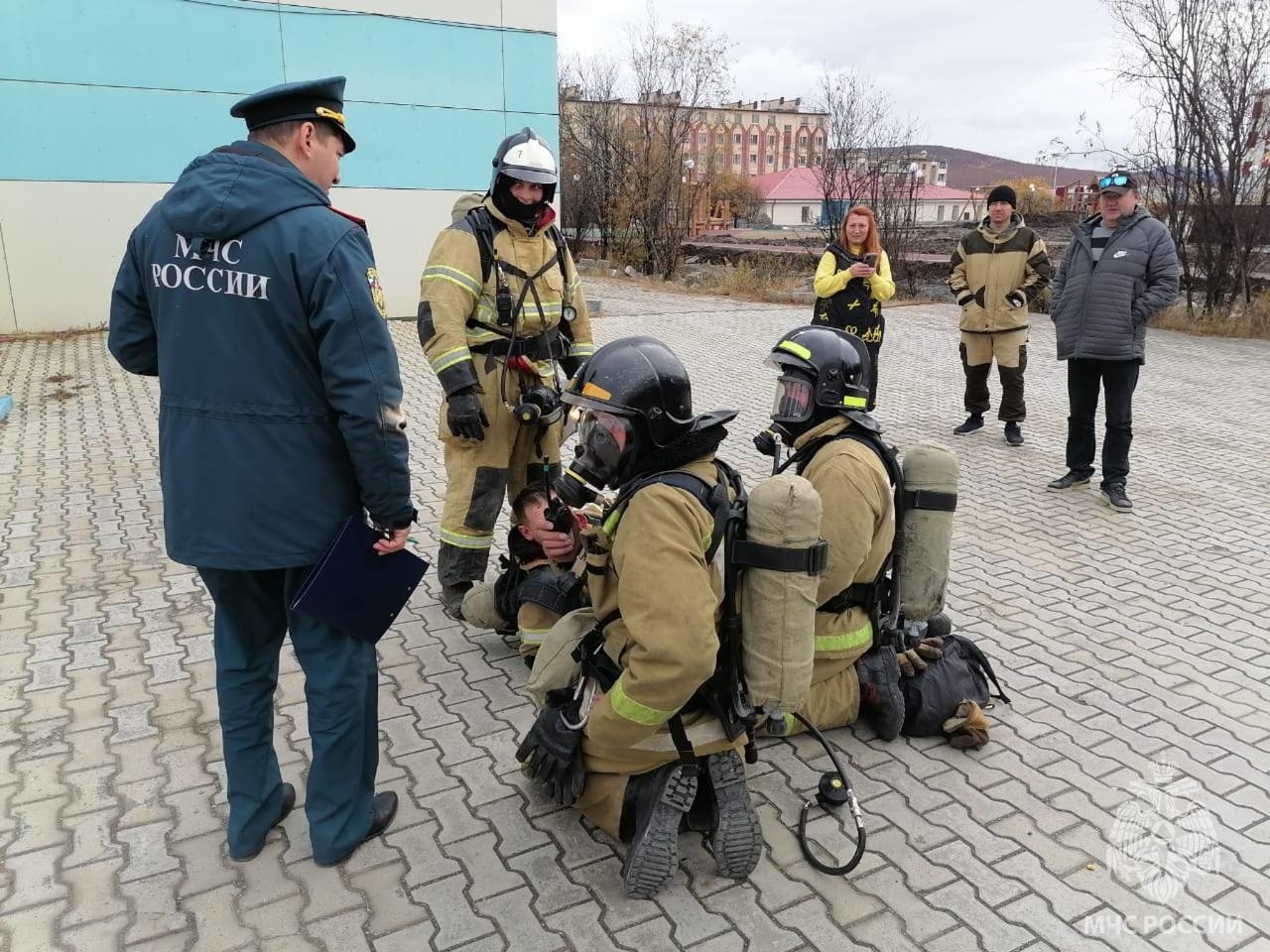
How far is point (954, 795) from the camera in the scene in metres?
3.22

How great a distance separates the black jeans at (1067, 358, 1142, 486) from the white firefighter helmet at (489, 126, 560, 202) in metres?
4.43

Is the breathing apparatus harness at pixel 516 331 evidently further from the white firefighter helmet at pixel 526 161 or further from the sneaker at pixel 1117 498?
the sneaker at pixel 1117 498

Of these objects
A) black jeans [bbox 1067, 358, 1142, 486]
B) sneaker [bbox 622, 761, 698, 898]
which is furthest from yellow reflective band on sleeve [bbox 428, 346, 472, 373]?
black jeans [bbox 1067, 358, 1142, 486]

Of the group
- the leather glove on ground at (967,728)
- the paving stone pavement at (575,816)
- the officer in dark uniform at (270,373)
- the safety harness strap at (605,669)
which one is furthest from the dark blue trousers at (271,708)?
the leather glove on ground at (967,728)

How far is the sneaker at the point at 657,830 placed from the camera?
262 centimetres

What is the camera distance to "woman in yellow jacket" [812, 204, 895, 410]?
7285 mm

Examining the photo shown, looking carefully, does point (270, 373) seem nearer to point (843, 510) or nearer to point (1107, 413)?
point (843, 510)

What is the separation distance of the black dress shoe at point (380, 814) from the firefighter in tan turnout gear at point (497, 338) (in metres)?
1.48

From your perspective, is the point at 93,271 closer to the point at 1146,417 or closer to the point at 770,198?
the point at 1146,417

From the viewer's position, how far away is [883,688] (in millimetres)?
3490

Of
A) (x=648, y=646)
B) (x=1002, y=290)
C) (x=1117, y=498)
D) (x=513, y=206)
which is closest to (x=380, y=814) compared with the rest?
(x=648, y=646)

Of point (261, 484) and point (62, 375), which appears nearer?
point (261, 484)

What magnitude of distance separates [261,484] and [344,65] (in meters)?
12.5

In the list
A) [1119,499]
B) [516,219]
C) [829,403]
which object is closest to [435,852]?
[829,403]
